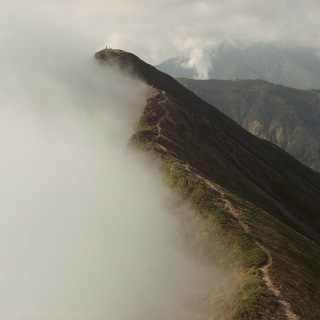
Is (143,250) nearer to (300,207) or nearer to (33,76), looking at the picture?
(300,207)

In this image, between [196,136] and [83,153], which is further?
[196,136]

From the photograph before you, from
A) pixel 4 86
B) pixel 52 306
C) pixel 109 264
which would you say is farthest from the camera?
pixel 4 86

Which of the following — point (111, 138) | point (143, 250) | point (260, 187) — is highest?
point (260, 187)

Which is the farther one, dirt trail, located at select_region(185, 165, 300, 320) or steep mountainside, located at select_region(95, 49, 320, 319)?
steep mountainside, located at select_region(95, 49, 320, 319)

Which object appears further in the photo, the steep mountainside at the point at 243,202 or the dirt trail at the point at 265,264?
the steep mountainside at the point at 243,202

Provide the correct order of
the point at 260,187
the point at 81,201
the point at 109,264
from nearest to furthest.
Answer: the point at 109,264 < the point at 81,201 < the point at 260,187

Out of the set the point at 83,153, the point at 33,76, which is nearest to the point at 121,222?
the point at 83,153

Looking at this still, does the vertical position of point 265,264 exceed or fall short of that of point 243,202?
it falls short

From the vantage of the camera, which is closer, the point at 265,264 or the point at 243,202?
the point at 265,264
